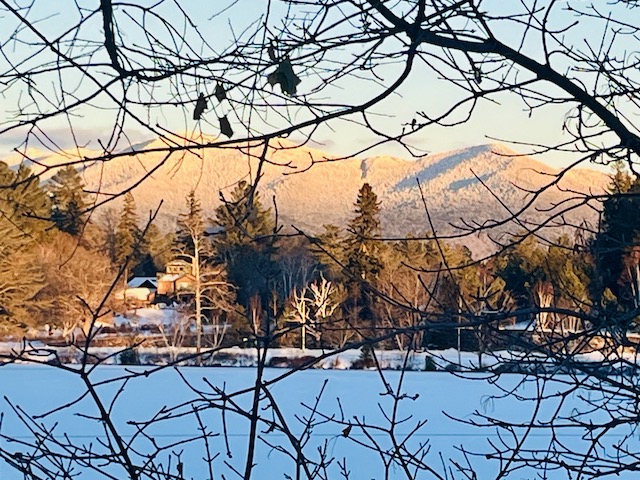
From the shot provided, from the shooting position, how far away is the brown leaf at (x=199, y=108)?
121cm

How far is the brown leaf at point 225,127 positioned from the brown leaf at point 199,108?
34mm

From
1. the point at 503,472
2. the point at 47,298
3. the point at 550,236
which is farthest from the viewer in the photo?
the point at 47,298

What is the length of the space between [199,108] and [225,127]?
6cm

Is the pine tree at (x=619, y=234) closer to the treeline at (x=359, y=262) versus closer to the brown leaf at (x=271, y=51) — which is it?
the treeline at (x=359, y=262)

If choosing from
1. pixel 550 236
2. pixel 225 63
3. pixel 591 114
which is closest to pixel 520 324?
pixel 550 236

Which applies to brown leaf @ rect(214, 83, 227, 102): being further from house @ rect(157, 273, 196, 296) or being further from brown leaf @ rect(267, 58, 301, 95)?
house @ rect(157, 273, 196, 296)

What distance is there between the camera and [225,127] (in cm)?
120

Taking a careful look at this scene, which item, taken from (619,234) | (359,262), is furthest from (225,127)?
(619,234)

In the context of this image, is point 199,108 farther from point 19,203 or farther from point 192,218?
point 192,218

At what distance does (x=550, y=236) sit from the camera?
1.76 m

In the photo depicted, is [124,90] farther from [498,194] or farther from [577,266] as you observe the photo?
[577,266]

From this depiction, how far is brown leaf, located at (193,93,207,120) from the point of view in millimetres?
1215

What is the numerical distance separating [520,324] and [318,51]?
0.66 metres

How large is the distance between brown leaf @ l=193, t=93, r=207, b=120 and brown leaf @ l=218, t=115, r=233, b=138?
0.03 meters
